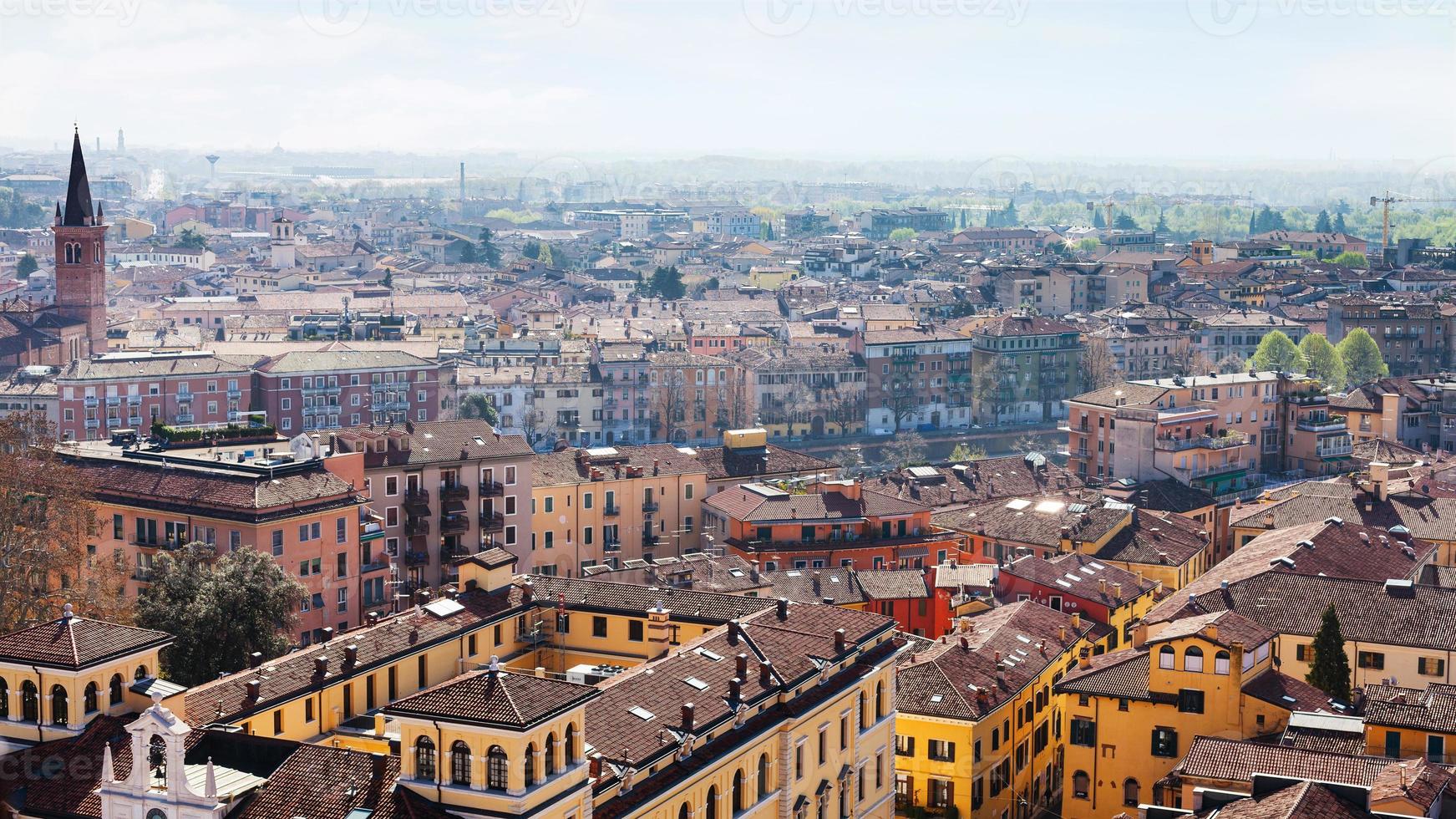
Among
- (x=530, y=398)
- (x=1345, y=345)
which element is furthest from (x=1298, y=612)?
(x=1345, y=345)

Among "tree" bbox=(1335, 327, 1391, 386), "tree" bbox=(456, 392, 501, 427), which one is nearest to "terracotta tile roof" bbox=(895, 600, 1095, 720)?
"tree" bbox=(456, 392, 501, 427)

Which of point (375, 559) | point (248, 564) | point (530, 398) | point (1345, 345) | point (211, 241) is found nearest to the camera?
point (248, 564)

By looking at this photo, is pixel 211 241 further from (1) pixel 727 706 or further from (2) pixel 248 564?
(1) pixel 727 706

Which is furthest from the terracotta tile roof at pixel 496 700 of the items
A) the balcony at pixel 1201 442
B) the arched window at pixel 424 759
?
the balcony at pixel 1201 442

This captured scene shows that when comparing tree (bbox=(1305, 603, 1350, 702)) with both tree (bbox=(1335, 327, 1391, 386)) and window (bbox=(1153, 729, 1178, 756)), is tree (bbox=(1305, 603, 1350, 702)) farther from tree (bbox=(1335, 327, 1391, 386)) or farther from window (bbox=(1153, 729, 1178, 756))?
tree (bbox=(1335, 327, 1391, 386))

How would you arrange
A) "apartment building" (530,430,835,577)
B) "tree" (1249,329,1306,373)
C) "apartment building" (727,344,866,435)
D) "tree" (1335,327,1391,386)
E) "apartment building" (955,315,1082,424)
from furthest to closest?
1. "apartment building" (955,315,1082,424)
2. "tree" (1335,327,1391,386)
3. "apartment building" (727,344,866,435)
4. "tree" (1249,329,1306,373)
5. "apartment building" (530,430,835,577)
